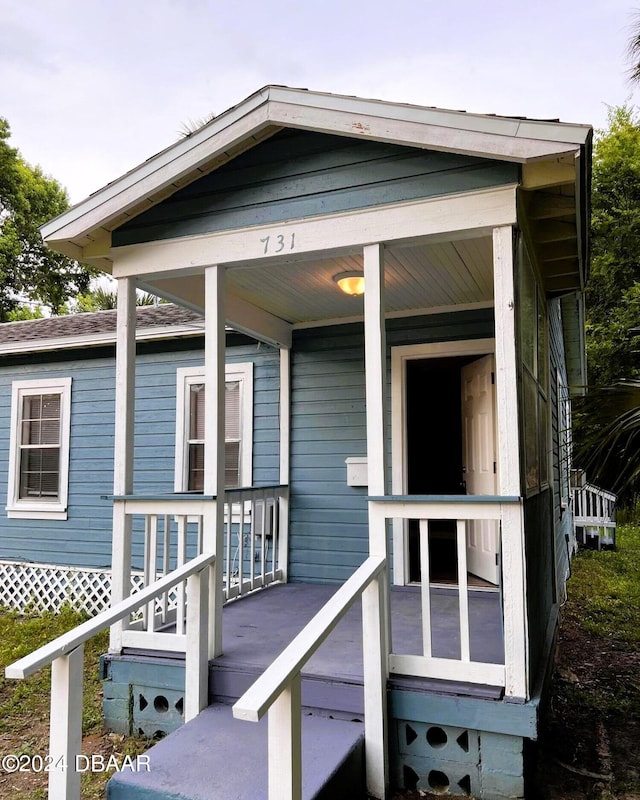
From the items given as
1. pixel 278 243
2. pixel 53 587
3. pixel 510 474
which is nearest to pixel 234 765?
pixel 510 474

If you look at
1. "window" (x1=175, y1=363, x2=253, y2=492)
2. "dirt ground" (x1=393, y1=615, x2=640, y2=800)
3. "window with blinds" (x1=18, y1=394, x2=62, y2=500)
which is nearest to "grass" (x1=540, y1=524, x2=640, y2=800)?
"dirt ground" (x1=393, y1=615, x2=640, y2=800)

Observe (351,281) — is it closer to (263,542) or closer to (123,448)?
(123,448)

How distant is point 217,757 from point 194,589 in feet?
2.70

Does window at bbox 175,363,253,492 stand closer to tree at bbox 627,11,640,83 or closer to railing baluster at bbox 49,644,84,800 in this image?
railing baluster at bbox 49,644,84,800

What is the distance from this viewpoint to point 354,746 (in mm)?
2592

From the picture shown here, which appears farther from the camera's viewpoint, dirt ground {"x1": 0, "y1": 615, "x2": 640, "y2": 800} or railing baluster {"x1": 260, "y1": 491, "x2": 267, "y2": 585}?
railing baluster {"x1": 260, "y1": 491, "x2": 267, "y2": 585}

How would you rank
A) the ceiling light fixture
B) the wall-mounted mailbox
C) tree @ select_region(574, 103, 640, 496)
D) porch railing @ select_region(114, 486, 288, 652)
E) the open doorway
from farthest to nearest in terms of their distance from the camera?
tree @ select_region(574, 103, 640, 496), the wall-mounted mailbox, the open doorway, the ceiling light fixture, porch railing @ select_region(114, 486, 288, 652)

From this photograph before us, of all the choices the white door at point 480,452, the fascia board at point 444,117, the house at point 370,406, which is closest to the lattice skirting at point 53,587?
the house at point 370,406

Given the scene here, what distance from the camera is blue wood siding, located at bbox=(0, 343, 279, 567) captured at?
6.48 metres

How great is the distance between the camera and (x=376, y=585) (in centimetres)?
282

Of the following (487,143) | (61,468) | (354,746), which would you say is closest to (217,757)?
(354,746)

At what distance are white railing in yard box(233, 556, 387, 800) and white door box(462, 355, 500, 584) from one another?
2.18 meters

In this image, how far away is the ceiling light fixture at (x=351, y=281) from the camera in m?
4.22

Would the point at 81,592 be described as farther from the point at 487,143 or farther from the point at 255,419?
the point at 487,143
